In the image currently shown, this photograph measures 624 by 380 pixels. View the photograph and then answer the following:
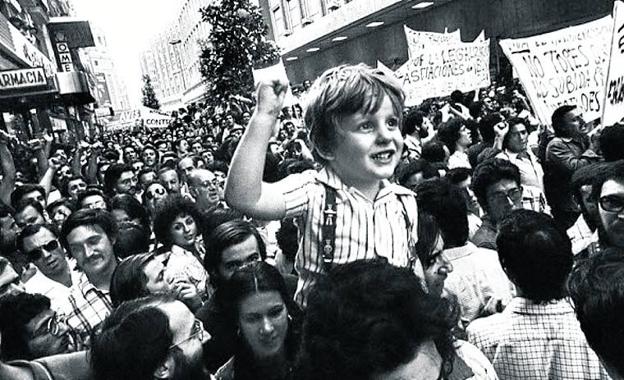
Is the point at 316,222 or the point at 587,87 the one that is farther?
the point at 587,87

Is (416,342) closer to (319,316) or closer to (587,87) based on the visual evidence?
(319,316)

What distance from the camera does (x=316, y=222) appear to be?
2.21 meters

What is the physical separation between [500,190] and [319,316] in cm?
280

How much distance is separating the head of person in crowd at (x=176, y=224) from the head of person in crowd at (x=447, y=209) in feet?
5.15

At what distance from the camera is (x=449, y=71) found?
9.14 meters

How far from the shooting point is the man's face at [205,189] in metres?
5.66

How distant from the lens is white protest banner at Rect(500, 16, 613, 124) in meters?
5.67

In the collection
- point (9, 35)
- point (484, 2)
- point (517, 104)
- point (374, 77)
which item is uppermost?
point (9, 35)

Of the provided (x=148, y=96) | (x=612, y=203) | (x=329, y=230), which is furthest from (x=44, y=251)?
(x=148, y=96)

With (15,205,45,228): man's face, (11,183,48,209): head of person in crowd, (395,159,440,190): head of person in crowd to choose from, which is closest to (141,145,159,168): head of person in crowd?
(11,183,48,209): head of person in crowd

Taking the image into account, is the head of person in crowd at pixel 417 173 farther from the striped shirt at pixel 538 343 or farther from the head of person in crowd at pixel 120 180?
the head of person in crowd at pixel 120 180

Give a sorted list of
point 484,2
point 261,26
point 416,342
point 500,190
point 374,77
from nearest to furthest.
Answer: point 416,342 → point 374,77 → point 500,190 → point 484,2 → point 261,26

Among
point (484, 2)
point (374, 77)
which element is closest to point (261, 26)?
point (484, 2)

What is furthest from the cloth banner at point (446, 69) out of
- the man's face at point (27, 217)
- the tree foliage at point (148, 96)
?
the tree foliage at point (148, 96)
